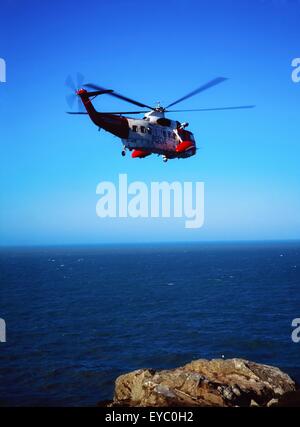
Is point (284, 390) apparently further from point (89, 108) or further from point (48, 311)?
point (48, 311)

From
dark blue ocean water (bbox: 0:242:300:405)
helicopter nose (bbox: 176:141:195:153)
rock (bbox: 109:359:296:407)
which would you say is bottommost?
dark blue ocean water (bbox: 0:242:300:405)

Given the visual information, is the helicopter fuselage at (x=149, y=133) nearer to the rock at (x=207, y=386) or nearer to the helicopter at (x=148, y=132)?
the helicopter at (x=148, y=132)

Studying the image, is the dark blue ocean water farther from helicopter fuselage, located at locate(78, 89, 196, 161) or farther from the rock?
helicopter fuselage, located at locate(78, 89, 196, 161)

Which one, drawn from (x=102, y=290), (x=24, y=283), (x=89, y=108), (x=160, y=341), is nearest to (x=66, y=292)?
(x=102, y=290)

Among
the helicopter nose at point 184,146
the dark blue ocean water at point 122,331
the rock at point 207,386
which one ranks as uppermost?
the helicopter nose at point 184,146

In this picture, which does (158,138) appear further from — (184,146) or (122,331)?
(122,331)

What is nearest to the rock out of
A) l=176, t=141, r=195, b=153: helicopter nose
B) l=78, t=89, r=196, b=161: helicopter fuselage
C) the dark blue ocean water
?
the dark blue ocean water

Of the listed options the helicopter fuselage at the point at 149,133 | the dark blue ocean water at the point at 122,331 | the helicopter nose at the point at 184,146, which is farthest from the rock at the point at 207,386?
the helicopter nose at the point at 184,146

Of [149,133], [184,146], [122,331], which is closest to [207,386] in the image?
[184,146]
